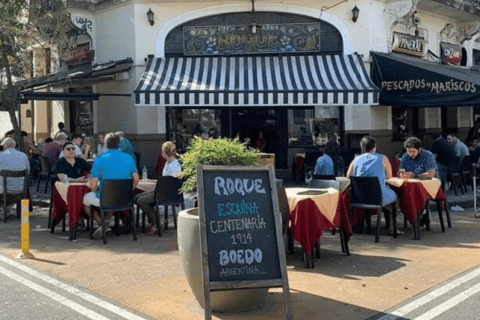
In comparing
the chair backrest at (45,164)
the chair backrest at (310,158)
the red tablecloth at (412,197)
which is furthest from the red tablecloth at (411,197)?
the chair backrest at (45,164)

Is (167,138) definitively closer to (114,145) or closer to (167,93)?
(167,93)

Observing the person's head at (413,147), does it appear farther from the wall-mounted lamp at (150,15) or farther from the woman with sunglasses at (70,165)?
the wall-mounted lamp at (150,15)

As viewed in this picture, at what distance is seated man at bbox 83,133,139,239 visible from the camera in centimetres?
915

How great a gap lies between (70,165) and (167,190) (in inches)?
73.1

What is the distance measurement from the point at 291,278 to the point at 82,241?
382 cm

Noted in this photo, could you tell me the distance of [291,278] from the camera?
6918 mm

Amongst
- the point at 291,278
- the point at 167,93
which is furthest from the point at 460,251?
the point at 167,93

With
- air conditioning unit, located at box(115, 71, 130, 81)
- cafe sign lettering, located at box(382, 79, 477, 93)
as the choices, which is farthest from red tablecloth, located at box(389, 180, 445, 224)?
air conditioning unit, located at box(115, 71, 130, 81)

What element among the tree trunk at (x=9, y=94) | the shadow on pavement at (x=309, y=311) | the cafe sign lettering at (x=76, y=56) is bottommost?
the shadow on pavement at (x=309, y=311)

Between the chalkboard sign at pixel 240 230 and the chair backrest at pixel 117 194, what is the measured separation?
385 cm

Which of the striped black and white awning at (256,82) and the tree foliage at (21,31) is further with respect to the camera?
the tree foliage at (21,31)

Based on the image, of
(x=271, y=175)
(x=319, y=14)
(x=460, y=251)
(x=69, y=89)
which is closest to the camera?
(x=271, y=175)

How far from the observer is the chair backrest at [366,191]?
347 inches

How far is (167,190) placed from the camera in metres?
9.67
